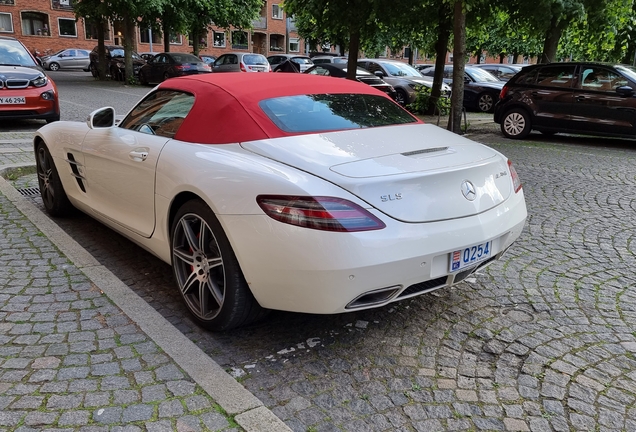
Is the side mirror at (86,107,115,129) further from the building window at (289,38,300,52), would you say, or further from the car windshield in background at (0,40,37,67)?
the building window at (289,38,300,52)

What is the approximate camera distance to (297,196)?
2670mm

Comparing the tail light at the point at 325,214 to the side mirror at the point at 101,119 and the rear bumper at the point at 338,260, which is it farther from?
the side mirror at the point at 101,119

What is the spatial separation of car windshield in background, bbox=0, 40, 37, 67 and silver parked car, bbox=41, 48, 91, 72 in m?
31.2

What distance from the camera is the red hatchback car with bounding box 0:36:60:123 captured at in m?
10.00

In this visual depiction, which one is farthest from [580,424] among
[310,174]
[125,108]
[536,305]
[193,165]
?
[125,108]

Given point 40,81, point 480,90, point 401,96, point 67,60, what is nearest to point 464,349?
point 40,81

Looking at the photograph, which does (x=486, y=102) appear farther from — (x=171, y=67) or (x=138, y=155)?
(x=138, y=155)

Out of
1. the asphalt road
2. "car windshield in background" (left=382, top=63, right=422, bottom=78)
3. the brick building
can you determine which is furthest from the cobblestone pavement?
the brick building

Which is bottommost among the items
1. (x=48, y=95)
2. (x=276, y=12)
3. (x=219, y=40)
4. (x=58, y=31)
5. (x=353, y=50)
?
(x=48, y=95)

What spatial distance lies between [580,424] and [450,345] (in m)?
0.81

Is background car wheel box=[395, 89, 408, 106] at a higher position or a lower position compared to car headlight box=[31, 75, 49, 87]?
lower

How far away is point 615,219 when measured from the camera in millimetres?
5695

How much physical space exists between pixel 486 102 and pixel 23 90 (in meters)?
13.0

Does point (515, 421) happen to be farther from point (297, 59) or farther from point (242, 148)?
point (297, 59)
